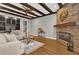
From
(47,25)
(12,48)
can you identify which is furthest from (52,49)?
(12,48)

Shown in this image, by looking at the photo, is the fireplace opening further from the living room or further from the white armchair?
the white armchair

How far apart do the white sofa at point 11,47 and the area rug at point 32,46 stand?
0.09 metres

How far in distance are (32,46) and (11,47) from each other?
0.39m

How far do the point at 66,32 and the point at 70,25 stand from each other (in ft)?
0.49

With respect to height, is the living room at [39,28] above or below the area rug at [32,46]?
above

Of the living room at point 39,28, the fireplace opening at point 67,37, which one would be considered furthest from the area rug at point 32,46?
the fireplace opening at point 67,37

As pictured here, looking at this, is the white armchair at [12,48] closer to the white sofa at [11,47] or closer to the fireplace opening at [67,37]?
the white sofa at [11,47]

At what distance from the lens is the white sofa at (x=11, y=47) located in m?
2.56

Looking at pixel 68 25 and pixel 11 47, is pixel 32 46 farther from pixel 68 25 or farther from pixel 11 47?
pixel 68 25

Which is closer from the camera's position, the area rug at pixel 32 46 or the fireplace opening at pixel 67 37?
the fireplace opening at pixel 67 37

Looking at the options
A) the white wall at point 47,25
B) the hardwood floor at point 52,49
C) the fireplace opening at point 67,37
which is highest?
the white wall at point 47,25

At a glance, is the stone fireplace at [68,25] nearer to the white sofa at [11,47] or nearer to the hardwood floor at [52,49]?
the hardwood floor at [52,49]

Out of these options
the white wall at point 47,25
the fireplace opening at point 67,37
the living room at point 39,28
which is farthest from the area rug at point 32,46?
the fireplace opening at point 67,37

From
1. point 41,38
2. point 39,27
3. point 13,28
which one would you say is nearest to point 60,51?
point 41,38
